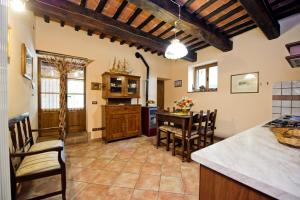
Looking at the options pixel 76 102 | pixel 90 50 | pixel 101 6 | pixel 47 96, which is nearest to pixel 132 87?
pixel 90 50

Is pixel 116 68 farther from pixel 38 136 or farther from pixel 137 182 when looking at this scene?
pixel 137 182

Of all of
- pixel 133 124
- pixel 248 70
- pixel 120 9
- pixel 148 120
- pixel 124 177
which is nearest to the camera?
pixel 124 177

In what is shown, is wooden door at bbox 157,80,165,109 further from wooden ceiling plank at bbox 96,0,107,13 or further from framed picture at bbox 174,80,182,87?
wooden ceiling plank at bbox 96,0,107,13

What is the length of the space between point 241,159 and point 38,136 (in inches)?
168

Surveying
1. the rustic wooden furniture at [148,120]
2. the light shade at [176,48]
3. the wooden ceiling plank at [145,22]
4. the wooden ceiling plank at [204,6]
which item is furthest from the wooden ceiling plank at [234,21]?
the rustic wooden furniture at [148,120]

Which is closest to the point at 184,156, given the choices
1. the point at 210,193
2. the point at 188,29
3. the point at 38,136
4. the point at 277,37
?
the point at 210,193

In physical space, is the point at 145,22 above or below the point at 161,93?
above

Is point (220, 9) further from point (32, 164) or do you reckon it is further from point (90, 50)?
point (32, 164)

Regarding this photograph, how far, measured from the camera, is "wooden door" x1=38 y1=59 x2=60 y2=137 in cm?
338

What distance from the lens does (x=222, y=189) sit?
Result: 611 mm

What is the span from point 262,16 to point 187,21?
1.27 m

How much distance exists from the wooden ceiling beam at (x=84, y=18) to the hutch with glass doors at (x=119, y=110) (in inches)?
41.8

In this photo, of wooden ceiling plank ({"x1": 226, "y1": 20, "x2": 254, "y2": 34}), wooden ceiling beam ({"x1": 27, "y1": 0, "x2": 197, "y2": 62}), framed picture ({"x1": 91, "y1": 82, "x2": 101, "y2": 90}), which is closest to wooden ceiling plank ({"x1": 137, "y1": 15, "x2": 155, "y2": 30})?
wooden ceiling beam ({"x1": 27, "y1": 0, "x2": 197, "y2": 62})

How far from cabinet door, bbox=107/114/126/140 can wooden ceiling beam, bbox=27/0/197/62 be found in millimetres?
2025
